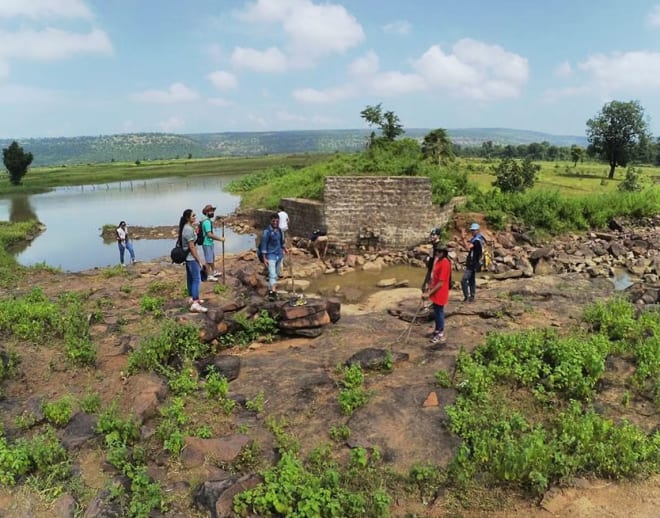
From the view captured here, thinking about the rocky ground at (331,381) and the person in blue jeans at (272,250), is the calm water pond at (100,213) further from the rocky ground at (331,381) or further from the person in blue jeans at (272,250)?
the person in blue jeans at (272,250)

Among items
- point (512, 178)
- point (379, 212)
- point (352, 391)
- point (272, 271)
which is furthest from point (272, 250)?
point (512, 178)

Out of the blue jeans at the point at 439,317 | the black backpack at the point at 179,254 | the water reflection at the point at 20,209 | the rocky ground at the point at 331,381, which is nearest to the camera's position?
the rocky ground at the point at 331,381

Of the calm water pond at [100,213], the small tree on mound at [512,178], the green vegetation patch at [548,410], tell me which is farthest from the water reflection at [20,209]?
the green vegetation patch at [548,410]

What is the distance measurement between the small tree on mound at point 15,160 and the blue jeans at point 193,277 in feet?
173

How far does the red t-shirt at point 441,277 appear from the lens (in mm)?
7371

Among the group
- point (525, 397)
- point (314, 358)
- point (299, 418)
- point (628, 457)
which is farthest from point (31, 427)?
point (628, 457)

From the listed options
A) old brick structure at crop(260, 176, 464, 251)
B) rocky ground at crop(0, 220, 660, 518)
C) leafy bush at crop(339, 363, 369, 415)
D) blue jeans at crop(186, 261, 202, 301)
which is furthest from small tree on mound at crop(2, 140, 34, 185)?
leafy bush at crop(339, 363, 369, 415)

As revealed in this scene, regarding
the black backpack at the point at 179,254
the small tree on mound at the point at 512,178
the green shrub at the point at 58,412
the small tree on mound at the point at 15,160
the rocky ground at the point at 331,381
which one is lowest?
the rocky ground at the point at 331,381

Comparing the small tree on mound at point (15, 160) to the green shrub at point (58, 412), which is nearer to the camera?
the green shrub at point (58, 412)

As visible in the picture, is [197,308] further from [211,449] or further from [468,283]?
[468,283]

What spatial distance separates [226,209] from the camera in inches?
1300

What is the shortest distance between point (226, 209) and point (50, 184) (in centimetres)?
3275

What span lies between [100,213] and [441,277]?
30359 mm

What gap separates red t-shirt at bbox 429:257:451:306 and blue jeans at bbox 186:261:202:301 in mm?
3943
